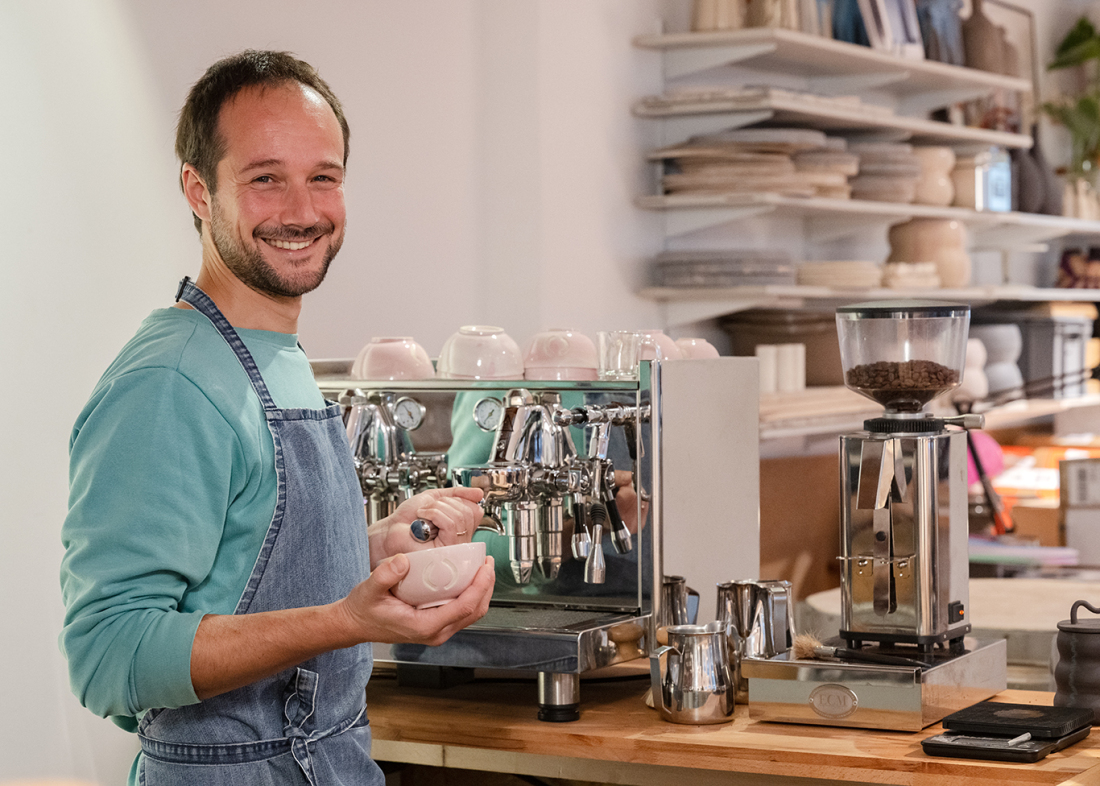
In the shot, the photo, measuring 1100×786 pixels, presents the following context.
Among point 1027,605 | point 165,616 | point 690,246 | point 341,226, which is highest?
point 690,246

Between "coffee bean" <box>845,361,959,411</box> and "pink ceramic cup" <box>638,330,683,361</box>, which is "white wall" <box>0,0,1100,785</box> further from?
"coffee bean" <box>845,361,959,411</box>

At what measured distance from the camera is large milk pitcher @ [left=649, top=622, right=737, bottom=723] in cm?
185

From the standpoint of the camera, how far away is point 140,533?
4.05ft

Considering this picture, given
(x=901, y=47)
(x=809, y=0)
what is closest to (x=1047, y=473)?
(x=901, y=47)

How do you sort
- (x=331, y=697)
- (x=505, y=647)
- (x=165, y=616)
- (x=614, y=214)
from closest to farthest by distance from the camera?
(x=165, y=616)
(x=331, y=697)
(x=505, y=647)
(x=614, y=214)

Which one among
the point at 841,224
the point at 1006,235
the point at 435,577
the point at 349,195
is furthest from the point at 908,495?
the point at 1006,235

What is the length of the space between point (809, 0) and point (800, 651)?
246cm

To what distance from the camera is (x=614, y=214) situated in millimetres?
3594

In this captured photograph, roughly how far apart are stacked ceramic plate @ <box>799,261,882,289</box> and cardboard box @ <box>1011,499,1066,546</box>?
1049 millimetres

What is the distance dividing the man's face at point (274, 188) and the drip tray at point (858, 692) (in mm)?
847

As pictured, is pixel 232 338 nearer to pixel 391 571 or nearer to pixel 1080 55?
pixel 391 571

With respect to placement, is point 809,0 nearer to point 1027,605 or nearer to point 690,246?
point 690,246

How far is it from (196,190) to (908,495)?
106 centimetres

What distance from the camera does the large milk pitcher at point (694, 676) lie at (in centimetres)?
185
